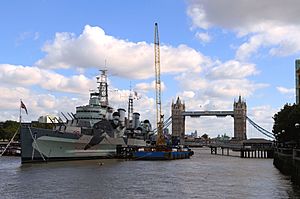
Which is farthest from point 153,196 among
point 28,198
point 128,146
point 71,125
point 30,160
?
point 128,146

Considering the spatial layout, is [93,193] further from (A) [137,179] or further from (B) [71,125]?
(B) [71,125]

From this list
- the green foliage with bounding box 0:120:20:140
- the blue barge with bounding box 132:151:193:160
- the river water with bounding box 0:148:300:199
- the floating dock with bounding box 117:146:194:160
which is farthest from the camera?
the green foliage with bounding box 0:120:20:140

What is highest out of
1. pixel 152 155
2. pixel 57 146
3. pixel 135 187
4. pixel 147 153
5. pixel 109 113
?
pixel 109 113

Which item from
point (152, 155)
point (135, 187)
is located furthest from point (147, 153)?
point (135, 187)

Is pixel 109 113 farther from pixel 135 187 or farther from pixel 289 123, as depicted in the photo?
pixel 135 187

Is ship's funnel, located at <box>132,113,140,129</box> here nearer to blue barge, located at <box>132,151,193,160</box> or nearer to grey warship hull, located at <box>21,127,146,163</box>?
blue barge, located at <box>132,151,193,160</box>

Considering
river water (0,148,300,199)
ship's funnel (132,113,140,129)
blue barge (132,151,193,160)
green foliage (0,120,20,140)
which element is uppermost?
ship's funnel (132,113,140,129)

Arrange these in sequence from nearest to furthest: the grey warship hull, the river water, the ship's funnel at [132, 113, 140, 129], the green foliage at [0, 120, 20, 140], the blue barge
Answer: the river water
the grey warship hull
the blue barge
the ship's funnel at [132, 113, 140, 129]
the green foliage at [0, 120, 20, 140]

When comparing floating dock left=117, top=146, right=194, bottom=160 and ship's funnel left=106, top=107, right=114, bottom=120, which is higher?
ship's funnel left=106, top=107, right=114, bottom=120

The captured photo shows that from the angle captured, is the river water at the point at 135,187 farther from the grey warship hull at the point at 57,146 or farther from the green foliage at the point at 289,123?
the green foliage at the point at 289,123

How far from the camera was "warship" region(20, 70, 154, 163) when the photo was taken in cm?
7650

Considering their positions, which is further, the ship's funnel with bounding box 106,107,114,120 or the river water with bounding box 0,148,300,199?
the ship's funnel with bounding box 106,107,114,120

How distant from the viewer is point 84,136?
87875mm

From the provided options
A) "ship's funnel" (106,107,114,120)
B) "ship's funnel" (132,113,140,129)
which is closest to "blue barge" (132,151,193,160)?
"ship's funnel" (106,107,114,120)
